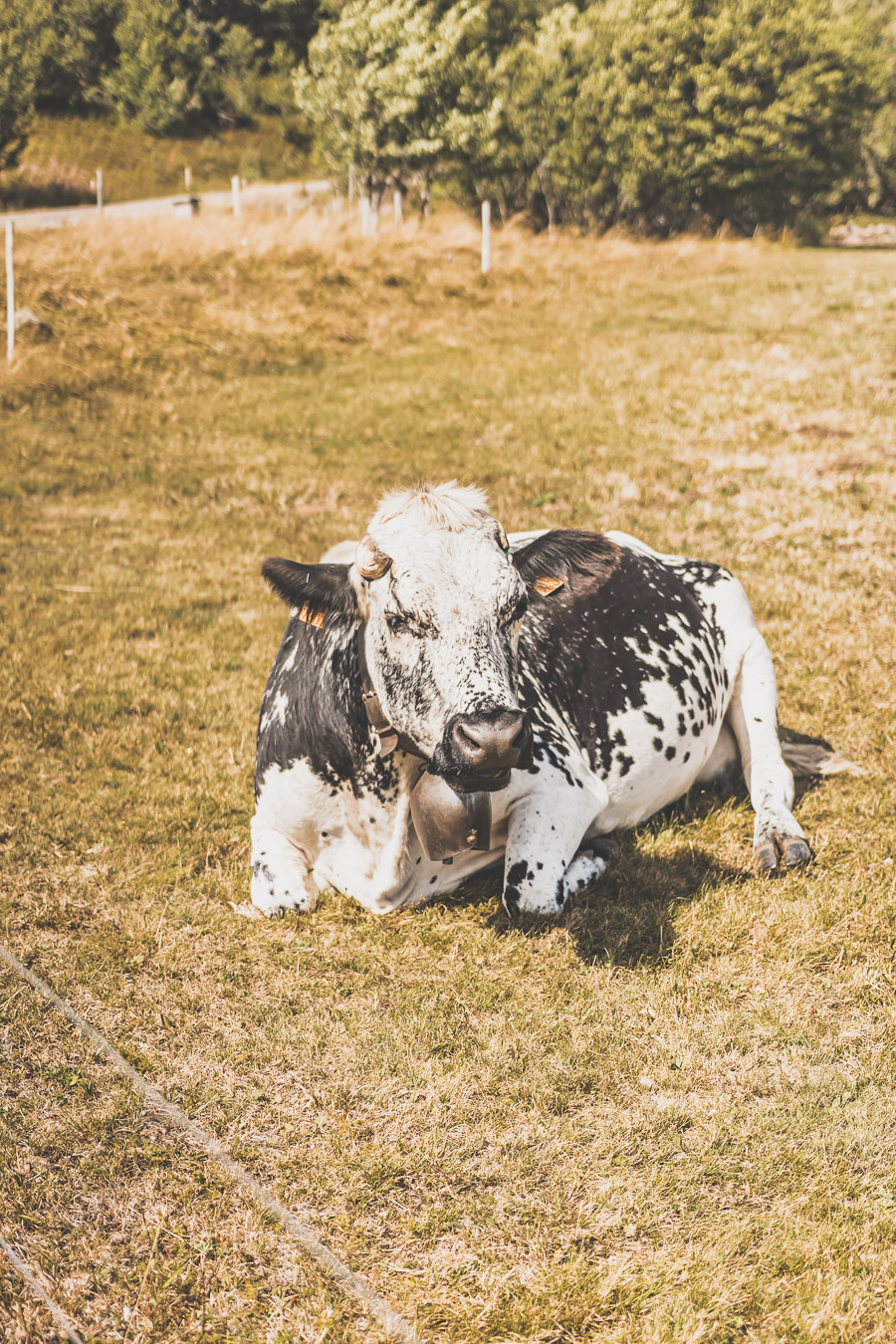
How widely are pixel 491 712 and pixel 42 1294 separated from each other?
1.97 m

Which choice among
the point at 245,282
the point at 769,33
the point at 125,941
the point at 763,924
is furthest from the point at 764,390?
the point at 769,33

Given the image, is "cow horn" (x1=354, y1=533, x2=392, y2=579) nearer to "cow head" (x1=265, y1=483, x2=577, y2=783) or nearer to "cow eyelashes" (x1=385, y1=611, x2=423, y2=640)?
"cow head" (x1=265, y1=483, x2=577, y2=783)

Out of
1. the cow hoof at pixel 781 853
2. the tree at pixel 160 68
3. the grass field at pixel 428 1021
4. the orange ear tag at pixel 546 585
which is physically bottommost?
the grass field at pixel 428 1021

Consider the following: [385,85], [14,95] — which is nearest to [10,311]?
[385,85]

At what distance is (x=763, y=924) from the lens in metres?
4.84

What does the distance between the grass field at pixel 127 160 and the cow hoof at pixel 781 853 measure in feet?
137

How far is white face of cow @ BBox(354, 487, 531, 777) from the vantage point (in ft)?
12.3

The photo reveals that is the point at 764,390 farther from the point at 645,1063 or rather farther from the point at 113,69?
the point at 113,69

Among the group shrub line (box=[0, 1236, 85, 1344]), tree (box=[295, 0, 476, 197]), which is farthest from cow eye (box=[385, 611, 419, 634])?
tree (box=[295, 0, 476, 197])

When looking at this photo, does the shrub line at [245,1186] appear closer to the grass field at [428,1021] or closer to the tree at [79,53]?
the grass field at [428,1021]

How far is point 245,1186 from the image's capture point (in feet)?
11.0

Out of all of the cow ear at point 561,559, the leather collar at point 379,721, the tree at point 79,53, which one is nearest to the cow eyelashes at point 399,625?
the leather collar at point 379,721

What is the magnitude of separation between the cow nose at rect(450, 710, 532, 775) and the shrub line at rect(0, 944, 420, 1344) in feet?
4.46

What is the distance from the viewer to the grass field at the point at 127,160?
43.4 meters
